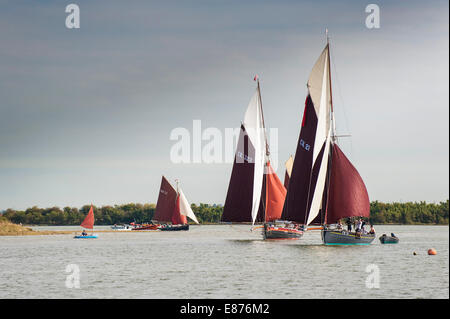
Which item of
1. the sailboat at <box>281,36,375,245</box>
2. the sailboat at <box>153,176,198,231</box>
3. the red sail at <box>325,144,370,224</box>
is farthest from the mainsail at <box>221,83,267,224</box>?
the sailboat at <box>153,176,198,231</box>

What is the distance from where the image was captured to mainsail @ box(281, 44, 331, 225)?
7394 centimetres

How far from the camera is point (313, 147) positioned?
248ft

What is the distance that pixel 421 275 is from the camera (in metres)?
46.4

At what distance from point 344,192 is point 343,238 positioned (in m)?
5.29

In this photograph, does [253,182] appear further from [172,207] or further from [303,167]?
[172,207]

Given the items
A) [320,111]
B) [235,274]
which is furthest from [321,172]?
[235,274]

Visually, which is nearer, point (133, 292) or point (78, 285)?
point (133, 292)

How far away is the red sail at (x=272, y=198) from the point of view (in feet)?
288
